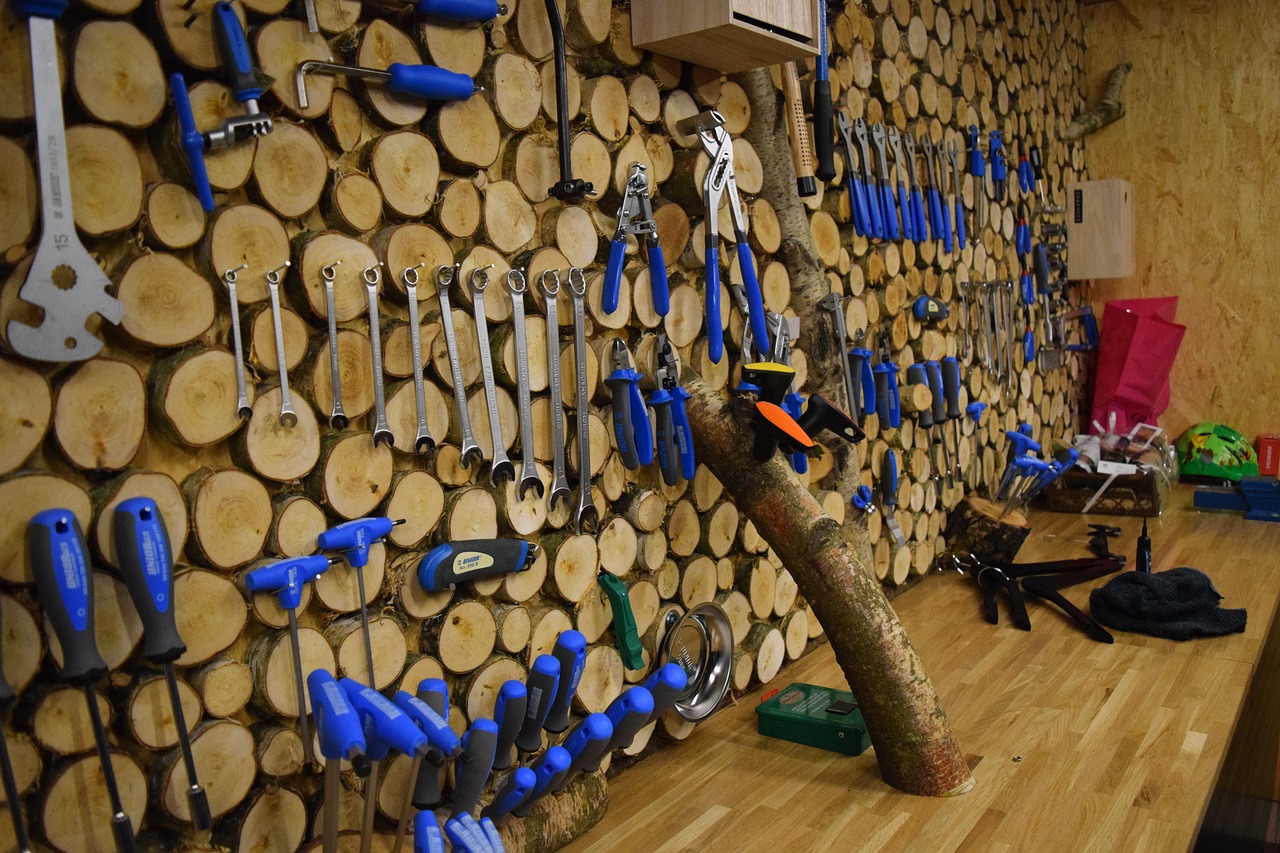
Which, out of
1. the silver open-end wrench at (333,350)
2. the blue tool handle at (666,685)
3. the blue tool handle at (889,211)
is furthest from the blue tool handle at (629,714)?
the blue tool handle at (889,211)

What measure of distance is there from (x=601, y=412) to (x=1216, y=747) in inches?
59.4

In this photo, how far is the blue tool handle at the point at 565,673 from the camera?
5.81 feet

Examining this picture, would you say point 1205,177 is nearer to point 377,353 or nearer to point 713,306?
point 713,306

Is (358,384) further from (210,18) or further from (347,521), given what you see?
(210,18)

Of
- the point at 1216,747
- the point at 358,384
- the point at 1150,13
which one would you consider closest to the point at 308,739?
the point at 358,384

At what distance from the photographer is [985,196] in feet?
13.0

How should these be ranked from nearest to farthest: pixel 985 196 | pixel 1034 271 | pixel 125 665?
pixel 125 665
pixel 985 196
pixel 1034 271

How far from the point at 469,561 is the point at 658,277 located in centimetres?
78

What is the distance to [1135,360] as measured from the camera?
5047 millimetres

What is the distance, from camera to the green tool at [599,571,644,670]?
207cm

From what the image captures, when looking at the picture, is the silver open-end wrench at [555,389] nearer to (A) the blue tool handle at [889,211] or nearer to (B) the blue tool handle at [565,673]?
(B) the blue tool handle at [565,673]

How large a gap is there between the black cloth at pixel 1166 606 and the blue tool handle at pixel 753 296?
141 cm

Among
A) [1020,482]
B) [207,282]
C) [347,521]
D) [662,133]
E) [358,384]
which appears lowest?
[1020,482]

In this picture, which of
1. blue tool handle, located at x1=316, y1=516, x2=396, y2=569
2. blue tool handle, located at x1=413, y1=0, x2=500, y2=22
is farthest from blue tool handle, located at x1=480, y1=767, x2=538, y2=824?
blue tool handle, located at x1=413, y1=0, x2=500, y2=22
